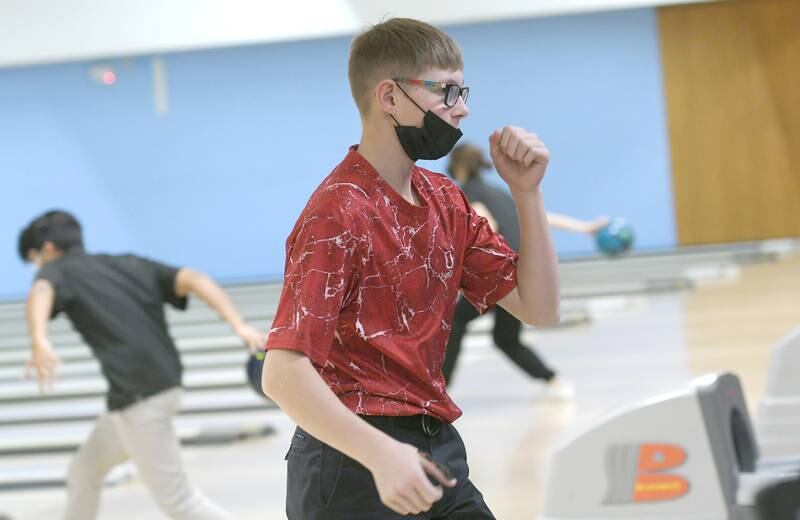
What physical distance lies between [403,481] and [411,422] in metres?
0.27

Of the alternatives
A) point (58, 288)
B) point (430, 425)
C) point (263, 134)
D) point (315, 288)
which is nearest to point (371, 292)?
point (315, 288)

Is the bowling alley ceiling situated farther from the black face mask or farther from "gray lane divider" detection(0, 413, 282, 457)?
the black face mask

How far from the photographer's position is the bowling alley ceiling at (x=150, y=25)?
668 centimetres

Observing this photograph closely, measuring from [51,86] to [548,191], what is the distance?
6051mm

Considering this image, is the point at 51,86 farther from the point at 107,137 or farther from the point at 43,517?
the point at 43,517

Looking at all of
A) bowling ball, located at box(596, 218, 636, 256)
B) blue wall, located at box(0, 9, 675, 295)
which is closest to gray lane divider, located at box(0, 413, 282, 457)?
bowling ball, located at box(596, 218, 636, 256)

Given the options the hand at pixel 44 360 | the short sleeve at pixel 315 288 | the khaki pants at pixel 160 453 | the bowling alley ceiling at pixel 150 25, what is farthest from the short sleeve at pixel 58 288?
the bowling alley ceiling at pixel 150 25

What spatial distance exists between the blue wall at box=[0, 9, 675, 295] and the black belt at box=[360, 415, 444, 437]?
11994 mm

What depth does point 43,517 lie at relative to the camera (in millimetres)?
5051

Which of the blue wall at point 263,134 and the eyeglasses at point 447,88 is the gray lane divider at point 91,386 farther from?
the eyeglasses at point 447,88

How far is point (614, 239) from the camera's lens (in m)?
9.98

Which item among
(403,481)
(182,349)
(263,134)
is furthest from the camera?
(263,134)

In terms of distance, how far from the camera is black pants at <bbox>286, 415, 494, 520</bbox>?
1.88 meters

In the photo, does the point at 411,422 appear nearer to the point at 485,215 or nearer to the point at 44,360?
the point at 44,360
